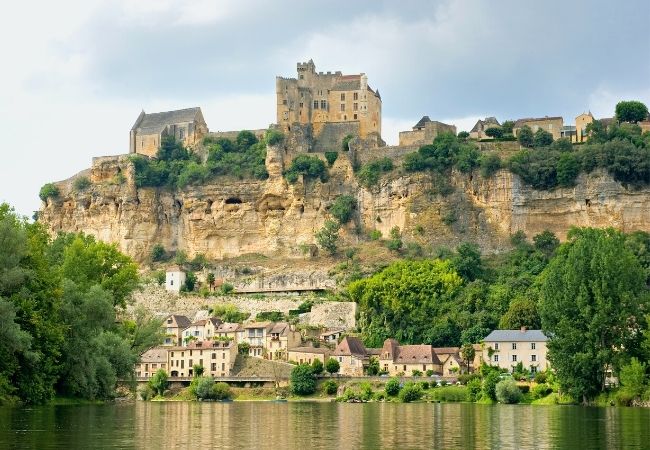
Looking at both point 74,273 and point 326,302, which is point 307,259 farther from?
point 74,273

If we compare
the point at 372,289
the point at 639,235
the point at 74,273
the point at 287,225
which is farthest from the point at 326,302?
the point at 74,273

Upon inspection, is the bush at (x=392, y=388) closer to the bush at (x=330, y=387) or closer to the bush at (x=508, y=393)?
the bush at (x=330, y=387)

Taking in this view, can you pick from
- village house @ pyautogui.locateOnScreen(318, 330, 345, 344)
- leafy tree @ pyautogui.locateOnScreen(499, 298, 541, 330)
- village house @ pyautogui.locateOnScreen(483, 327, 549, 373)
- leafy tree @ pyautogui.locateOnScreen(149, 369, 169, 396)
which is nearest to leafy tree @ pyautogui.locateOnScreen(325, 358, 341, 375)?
village house @ pyautogui.locateOnScreen(318, 330, 345, 344)

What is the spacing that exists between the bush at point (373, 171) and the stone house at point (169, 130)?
20.6m

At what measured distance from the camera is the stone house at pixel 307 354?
99812mm

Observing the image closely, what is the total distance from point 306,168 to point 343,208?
21.9 ft

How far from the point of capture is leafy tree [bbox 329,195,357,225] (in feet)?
401

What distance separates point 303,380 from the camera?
93.6 meters

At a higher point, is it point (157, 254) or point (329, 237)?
point (329, 237)

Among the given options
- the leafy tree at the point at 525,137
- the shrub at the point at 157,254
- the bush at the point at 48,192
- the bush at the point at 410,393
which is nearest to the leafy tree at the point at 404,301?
the bush at the point at 410,393

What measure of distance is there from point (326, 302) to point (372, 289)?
23.5 ft

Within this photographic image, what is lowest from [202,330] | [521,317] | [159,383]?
[159,383]

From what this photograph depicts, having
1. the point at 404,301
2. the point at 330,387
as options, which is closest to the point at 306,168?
the point at 404,301

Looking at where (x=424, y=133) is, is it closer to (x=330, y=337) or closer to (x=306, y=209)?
(x=306, y=209)
